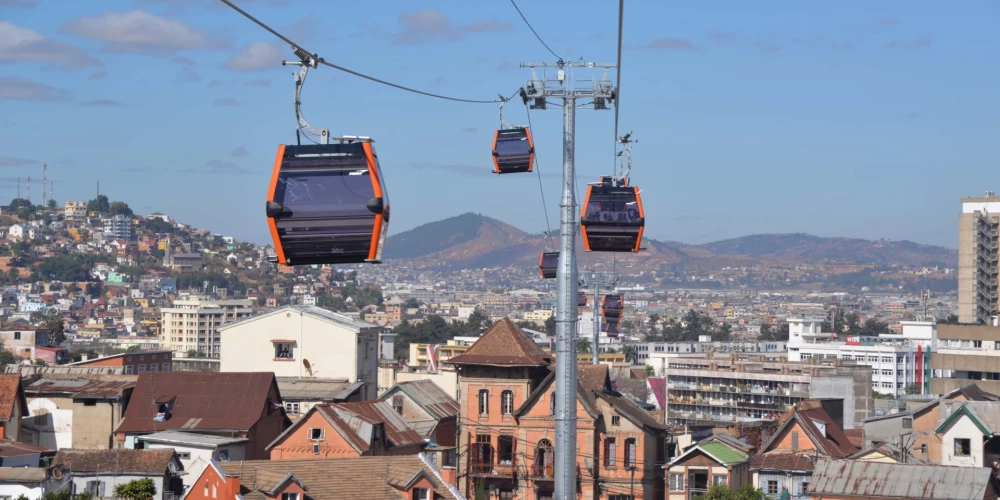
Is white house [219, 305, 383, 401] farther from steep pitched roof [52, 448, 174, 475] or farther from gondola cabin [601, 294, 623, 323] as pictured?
steep pitched roof [52, 448, 174, 475]

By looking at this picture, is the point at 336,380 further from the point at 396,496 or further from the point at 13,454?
the point at 396,496

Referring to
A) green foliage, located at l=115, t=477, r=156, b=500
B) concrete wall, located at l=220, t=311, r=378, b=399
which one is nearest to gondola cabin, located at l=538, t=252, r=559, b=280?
green foliage, located at l=115, t=477, r=156, b=500

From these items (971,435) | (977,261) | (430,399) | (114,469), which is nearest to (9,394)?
(114,469)

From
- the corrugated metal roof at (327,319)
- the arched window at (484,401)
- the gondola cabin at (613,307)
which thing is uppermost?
the gondola cabin at (613,307)

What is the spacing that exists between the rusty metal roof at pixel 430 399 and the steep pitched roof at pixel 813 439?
1009 cm

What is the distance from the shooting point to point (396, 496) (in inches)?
1355

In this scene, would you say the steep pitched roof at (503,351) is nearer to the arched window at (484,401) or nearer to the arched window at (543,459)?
the arched window at (484,401)

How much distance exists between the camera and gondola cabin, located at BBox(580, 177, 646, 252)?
2856 cm

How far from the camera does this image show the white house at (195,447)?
39812 millimetres

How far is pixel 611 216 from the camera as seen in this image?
28.6 m

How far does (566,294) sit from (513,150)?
5.12 m

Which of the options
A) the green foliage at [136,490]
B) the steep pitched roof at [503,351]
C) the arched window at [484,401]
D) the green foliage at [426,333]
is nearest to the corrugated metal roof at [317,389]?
the steep pitched roof at [503,351]

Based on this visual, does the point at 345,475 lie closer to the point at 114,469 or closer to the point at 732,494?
the point at 114,469

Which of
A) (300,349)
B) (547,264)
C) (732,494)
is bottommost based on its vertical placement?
(732,494)
